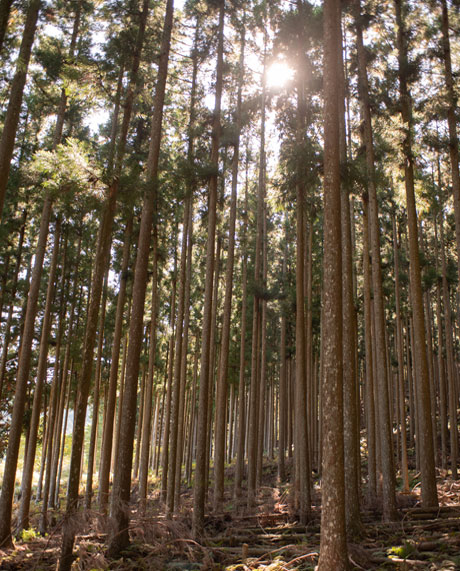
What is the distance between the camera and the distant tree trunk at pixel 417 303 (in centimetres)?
1189

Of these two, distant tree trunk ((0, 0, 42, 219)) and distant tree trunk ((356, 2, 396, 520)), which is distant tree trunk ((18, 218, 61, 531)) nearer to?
distant tree trunk ((0, 0, 42, 219))

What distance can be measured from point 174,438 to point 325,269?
870 centimetres

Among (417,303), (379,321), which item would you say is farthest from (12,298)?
(417,303)

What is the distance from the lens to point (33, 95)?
47.3 ft

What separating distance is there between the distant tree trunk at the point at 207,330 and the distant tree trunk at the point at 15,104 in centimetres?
589

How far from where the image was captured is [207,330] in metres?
13.1

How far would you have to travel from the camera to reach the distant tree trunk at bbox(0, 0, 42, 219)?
8.35m

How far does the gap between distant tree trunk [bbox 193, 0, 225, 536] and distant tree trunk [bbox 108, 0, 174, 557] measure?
263 centimetres

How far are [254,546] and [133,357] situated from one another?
4.64m

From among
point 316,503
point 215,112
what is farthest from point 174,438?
point 215,112

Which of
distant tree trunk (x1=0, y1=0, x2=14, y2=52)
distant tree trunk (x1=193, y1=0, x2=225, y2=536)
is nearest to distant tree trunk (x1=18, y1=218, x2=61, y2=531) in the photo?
distant tree trunk (x1=193, y1=0, x2=225, y2=536)

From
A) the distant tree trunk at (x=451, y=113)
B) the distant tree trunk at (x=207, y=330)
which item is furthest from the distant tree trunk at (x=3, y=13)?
the distant tree trunk at (x=451, y=113)

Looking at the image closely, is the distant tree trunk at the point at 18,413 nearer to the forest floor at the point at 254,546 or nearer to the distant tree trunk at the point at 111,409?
the forest floor at the point at 254,546

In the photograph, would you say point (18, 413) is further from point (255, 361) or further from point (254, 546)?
point (255, 361)
